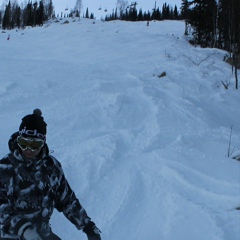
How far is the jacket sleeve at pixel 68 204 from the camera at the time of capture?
2223 mm

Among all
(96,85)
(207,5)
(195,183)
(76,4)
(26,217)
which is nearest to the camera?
(26,217)

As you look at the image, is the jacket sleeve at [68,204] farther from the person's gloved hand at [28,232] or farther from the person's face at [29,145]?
the person's gloved hand at [28,232]

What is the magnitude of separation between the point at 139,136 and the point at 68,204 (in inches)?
157

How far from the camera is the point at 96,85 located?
29.0 ft

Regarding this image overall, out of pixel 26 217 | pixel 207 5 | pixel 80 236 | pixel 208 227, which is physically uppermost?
pixel 207 5

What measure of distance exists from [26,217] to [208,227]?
217 centimetres

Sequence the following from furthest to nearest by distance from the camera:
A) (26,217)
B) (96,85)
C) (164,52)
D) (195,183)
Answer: (164,52), (96,85), (195,183), (26,217)

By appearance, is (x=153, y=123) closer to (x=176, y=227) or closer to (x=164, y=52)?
(x=176, y=227)

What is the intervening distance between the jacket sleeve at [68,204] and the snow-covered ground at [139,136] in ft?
5.04

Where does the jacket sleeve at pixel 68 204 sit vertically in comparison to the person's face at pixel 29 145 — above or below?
below

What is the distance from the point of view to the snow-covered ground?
151 inches

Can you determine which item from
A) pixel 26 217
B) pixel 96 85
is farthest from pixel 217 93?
pixel 26 217

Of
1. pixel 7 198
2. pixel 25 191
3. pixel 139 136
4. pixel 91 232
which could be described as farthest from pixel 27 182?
pixel 139 136

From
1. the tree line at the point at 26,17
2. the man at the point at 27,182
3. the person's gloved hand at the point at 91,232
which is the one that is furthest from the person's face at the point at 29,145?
the tree line at the point at 26,17
